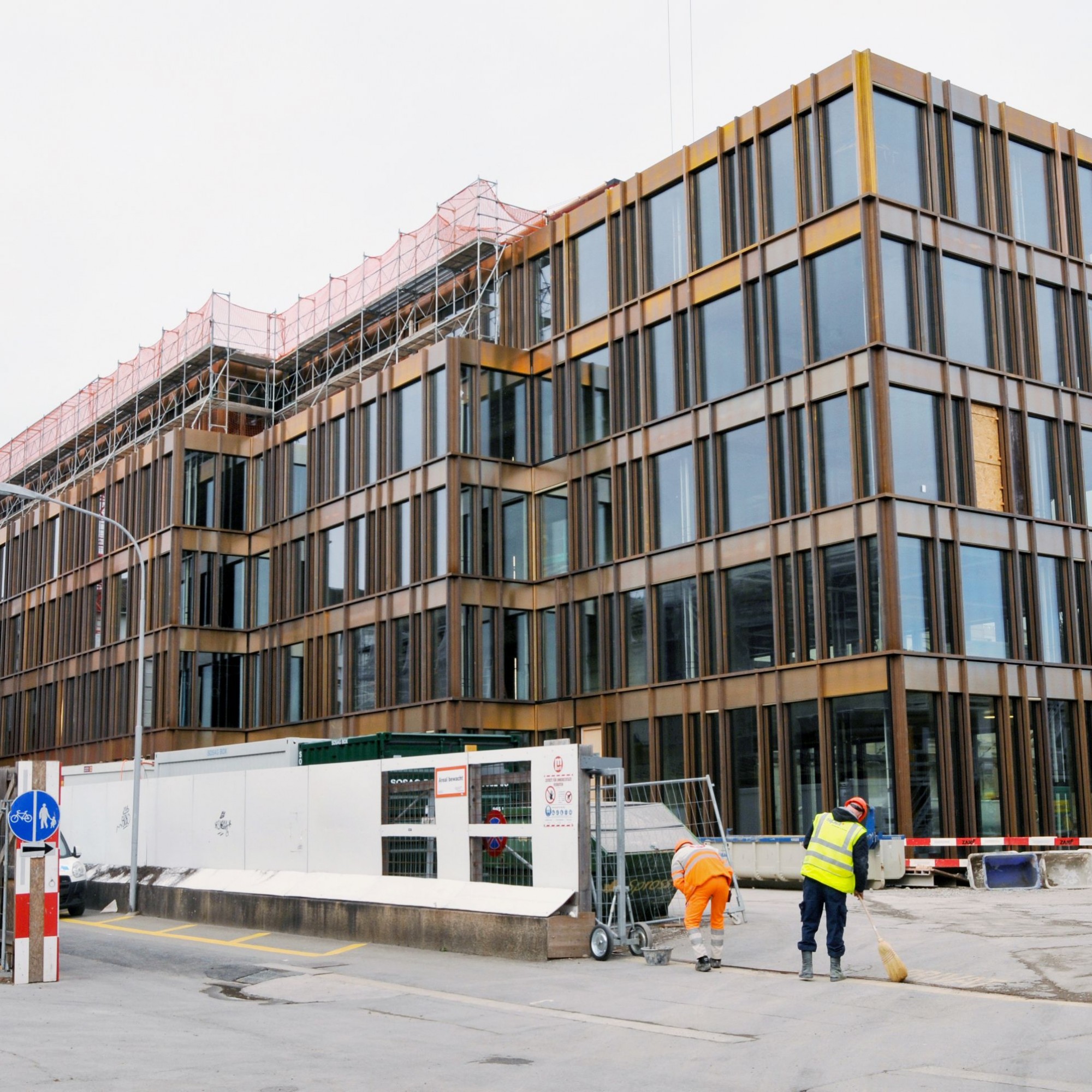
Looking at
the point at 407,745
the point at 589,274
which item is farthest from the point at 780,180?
the point at 407,745

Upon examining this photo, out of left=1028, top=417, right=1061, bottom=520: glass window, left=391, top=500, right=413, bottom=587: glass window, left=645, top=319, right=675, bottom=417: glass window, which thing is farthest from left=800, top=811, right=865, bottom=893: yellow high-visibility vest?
left=391, top=500, right=413, bottom=587: glass window

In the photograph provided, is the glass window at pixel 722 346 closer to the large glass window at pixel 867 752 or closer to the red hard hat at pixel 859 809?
the large glass window at pixel 867 752

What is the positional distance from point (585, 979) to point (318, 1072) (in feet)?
17.1

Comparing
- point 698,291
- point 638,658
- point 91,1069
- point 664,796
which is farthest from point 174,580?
point 91,1069

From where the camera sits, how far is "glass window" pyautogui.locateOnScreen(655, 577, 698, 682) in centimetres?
3272

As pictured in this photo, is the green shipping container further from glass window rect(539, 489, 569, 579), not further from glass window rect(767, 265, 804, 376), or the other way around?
glass window rect(539, 489, 569, 579)

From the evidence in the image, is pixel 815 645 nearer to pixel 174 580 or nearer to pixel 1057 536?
pixel 1057 536

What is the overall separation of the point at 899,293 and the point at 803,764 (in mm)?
10107

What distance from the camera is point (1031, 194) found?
108 ft

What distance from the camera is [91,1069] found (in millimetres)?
9977

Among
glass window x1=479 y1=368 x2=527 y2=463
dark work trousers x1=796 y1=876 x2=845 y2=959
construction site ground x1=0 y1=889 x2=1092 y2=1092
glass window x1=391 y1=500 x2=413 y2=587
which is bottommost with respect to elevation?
construction site ground x1=0 y1=889 x2=1092 y2=1092

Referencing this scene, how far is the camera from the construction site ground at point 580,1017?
9648mm

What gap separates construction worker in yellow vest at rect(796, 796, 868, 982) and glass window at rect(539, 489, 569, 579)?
2386 centimetres

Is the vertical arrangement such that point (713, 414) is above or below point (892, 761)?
above
